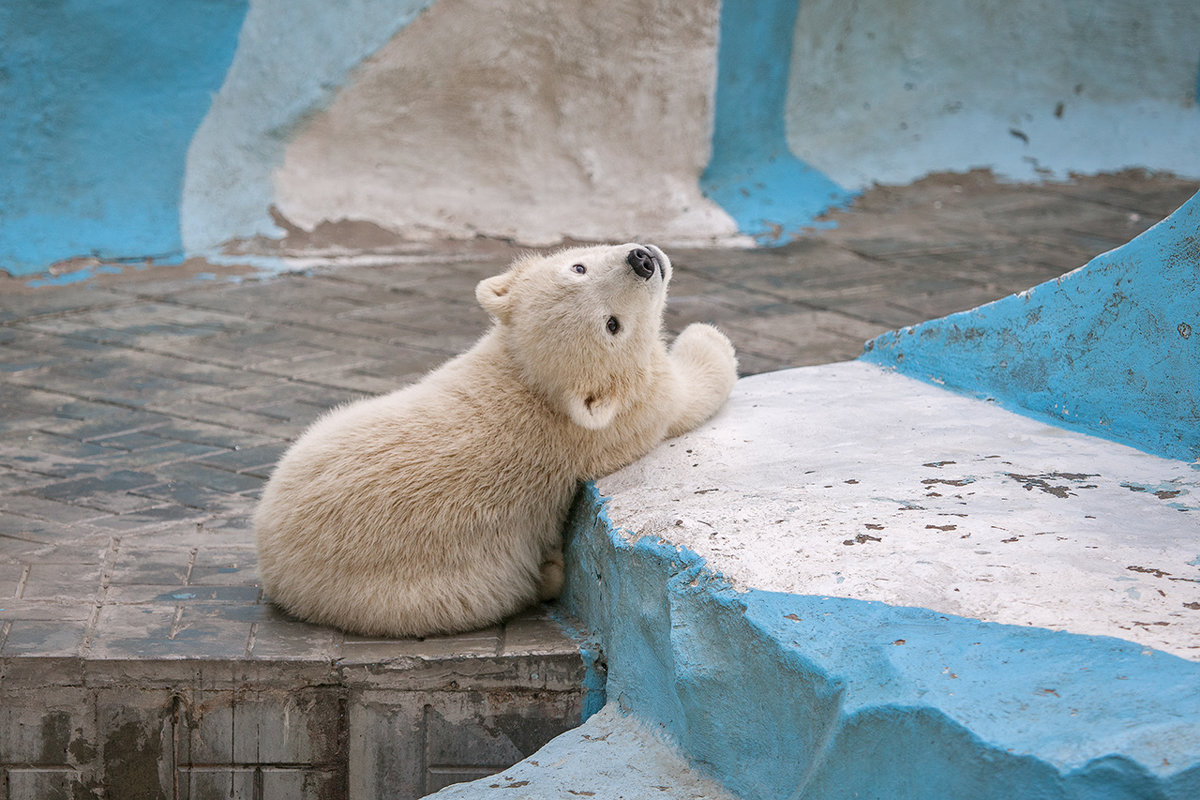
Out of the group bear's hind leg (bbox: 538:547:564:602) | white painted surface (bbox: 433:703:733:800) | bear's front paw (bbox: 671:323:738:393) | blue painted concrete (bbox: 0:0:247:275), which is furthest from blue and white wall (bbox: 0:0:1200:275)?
white painted surface (bbox: 433:703:733:800)

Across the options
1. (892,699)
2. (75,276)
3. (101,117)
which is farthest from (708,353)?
(101,117)

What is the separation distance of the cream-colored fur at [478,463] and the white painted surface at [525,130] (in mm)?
4772

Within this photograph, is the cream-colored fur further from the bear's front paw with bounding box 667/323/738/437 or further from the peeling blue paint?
the peeling blue paint

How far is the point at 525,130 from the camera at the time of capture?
27.5 feet

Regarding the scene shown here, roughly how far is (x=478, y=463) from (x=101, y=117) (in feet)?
17.5

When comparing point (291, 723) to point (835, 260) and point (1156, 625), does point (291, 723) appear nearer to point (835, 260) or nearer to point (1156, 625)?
point (1156, 625)

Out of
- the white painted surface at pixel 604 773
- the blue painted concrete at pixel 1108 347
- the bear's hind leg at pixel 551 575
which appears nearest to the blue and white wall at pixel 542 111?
the blue painted concrete at pixel 1108 347

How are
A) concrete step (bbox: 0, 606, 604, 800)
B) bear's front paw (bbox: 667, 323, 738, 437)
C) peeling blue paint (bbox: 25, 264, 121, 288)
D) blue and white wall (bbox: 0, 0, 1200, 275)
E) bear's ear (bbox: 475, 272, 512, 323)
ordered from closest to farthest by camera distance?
concrete step (bbox: 0, 606, 604, 800)
bear's ear (bbox: 475, 272, 512, 323)
bear's front paw (bbox: 667, 323, 738, 437)
peeling blue paint (bbox: 25, 264, 121, 288)
blue and white wall (bbox: 0, 0, 1200, 275)

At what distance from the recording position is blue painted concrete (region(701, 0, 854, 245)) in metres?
8.60

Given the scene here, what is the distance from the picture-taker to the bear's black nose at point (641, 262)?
9.67 feet

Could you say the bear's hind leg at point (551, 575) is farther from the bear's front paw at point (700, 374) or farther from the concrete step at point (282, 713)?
the bear's front paw at point (700, 374)

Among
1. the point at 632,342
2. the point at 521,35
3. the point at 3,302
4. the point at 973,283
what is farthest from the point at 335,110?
the point at 632,342

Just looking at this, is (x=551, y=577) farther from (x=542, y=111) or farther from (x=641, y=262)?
(x=542, y=111)

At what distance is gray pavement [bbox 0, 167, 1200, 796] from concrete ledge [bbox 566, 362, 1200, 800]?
49 cm
